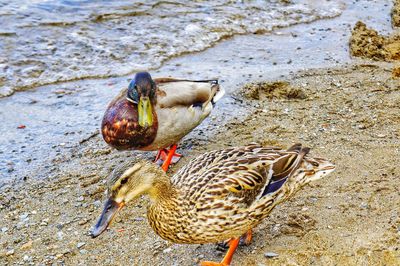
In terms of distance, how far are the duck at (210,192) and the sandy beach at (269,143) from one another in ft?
1.26

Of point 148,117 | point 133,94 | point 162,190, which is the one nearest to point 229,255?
point 162,190

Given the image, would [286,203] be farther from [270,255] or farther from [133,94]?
[133,94]

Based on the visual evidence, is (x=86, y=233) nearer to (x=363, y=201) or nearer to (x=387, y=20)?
(x=363, y=201)

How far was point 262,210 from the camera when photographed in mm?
4145

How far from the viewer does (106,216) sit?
3.86 m

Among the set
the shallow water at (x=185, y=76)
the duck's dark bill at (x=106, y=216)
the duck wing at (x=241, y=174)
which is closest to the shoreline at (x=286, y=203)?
the shallow water at (x=185, y=76)

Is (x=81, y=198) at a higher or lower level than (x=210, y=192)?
lower

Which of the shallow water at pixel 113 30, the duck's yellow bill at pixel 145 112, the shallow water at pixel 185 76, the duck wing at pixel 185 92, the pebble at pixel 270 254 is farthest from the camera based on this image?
the shallow water at pixel 113 30

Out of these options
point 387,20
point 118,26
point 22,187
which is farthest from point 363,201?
point 118,26

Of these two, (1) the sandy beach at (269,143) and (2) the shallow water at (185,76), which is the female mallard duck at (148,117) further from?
(2) the shallow water at (185,76)

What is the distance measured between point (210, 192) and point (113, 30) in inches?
260

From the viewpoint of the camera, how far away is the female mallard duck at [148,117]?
578 cm

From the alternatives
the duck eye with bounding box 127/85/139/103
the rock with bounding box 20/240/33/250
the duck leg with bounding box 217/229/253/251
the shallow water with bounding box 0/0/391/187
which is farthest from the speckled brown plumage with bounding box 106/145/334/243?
the shallow water with bounding box 0/0/391/187

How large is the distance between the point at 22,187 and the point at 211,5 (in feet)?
20.6
